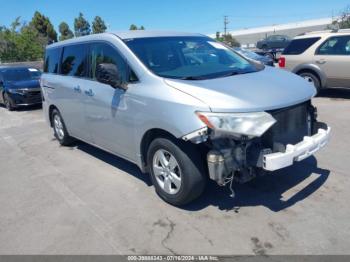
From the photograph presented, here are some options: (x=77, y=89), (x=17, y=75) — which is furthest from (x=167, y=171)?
(x=17, y=75)

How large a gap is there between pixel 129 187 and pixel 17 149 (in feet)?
11.8

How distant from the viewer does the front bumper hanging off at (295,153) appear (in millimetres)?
3404

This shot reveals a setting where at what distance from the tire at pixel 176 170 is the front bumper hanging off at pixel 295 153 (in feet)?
2.30

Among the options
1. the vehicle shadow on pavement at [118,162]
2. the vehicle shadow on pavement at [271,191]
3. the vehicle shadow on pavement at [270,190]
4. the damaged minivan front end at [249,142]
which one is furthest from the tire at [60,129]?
the damaged minivan front end at [249,142]

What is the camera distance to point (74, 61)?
582cm

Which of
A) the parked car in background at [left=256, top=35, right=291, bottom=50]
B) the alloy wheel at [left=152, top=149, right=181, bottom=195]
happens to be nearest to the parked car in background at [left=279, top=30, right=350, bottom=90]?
the alloy wheel at [left=152, top=149, right=181, bottom=195]

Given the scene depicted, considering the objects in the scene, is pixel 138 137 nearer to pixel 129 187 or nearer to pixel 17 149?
pixel 129 187

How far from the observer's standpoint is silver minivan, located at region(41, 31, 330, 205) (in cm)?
342

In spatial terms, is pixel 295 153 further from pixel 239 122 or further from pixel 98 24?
pixel 98 24

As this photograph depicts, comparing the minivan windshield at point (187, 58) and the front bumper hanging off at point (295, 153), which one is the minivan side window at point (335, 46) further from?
the front bumper hanging off at point (295, 153)

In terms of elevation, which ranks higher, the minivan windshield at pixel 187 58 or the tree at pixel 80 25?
the tree at pixel 80 25

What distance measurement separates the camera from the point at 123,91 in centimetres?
431

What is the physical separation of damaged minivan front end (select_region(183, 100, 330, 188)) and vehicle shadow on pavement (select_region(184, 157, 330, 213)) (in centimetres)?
52

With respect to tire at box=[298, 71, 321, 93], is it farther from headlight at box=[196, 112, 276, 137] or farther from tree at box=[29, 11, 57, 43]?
tree at box=[29, 11, 57, 43]
